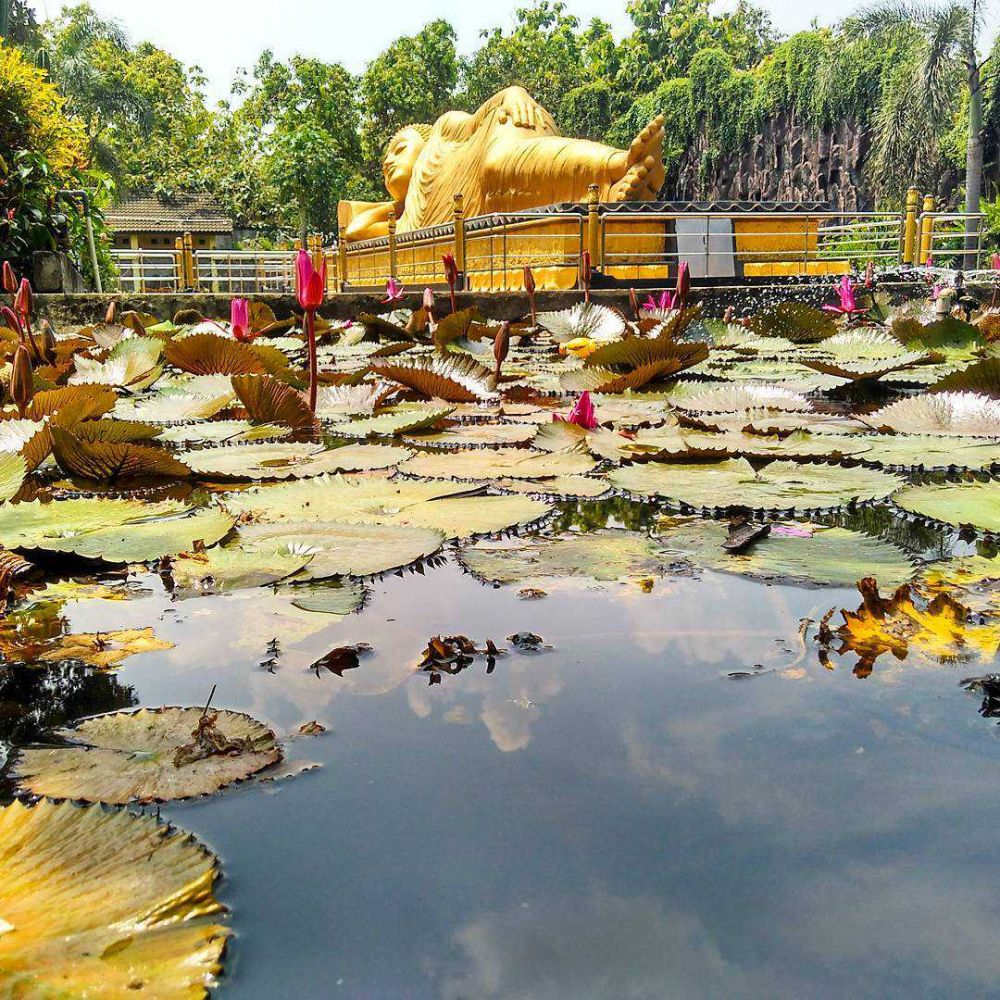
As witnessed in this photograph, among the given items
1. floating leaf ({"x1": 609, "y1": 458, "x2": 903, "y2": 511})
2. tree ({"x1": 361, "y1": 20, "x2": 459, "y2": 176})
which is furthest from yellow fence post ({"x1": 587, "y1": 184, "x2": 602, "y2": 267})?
tree ({"x1": 361, "y1": 20, "x2": 459, "y2": 176})

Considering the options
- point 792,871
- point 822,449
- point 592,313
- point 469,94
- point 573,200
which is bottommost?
point 792,871

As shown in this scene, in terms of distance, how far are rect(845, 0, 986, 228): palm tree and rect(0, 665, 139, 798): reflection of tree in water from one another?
16657 millimetres

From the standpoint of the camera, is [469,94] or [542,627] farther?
→ [469,94]

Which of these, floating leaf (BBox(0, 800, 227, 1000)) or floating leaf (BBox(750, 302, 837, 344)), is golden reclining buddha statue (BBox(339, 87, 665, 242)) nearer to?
floating leaf (BBox(750, 302, 837, 344))

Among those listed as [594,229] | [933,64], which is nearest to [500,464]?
[594,229]

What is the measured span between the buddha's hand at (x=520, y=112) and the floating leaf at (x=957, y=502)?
35.6ft

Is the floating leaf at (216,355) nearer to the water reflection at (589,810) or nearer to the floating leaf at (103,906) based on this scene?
the water reflection at (589,810)

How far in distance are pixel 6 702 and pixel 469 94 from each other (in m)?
33.9

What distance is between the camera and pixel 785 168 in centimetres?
2364

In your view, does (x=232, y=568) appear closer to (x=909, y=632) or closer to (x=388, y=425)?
(x=909, y=632)

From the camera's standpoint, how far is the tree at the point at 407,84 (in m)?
28.9

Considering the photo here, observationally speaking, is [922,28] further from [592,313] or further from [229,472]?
[229,472]

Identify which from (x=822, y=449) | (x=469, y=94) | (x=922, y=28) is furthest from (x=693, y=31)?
(x=822, y=449)

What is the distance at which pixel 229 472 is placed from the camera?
1.56 m
